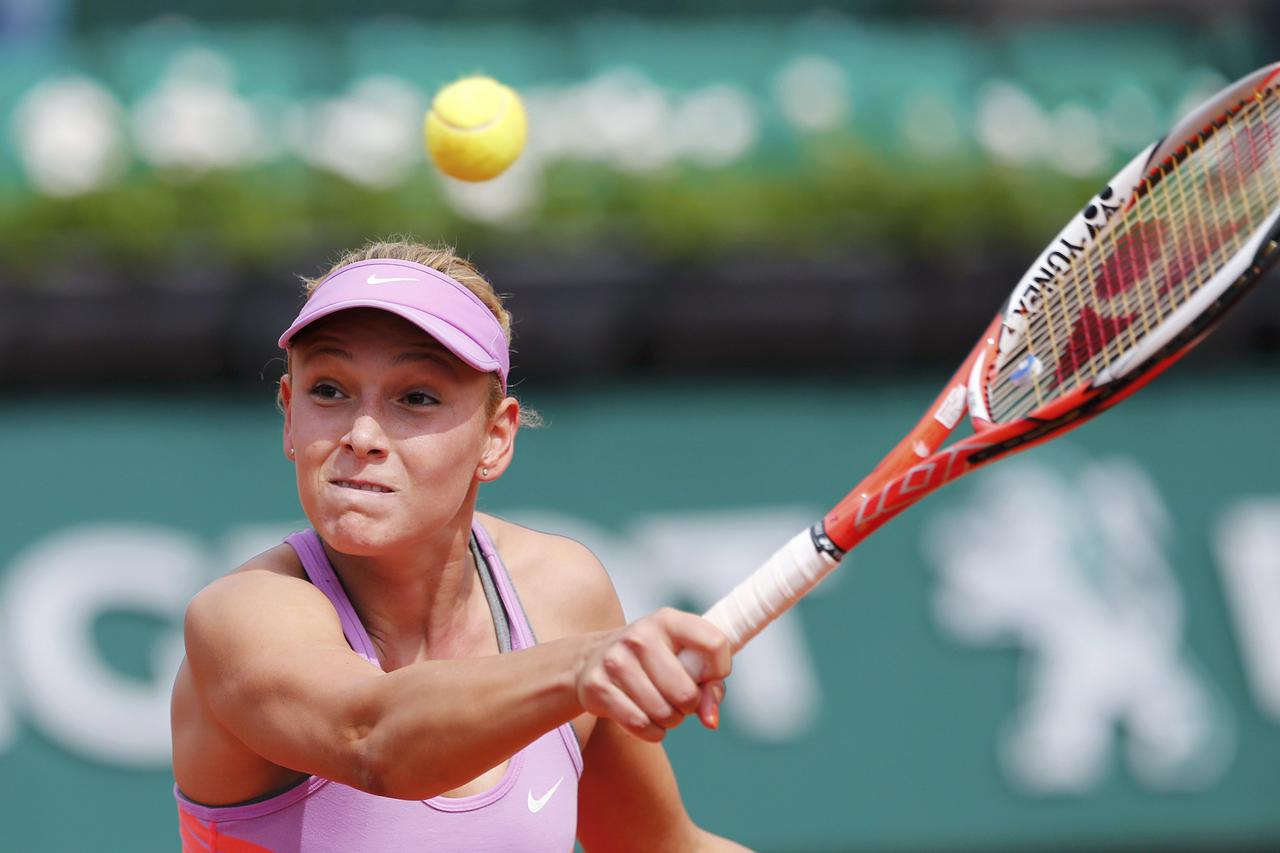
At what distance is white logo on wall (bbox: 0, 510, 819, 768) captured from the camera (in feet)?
20.1

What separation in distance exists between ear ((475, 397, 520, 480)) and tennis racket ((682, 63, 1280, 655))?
0.56 metres

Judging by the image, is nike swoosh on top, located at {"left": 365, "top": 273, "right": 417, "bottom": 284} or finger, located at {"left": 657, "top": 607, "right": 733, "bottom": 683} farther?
nike swoosh on top, located at {"left": 365, "top": 273, "right": 417, "bottom": 284}

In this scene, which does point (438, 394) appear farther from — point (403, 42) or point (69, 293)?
point (403, 42)

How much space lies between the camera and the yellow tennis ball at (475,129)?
3283 mm

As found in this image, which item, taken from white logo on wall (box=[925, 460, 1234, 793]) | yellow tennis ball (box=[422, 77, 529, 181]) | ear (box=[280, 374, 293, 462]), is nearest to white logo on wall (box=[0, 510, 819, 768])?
white logo on wall (box=[925, 460, 1234, 793])

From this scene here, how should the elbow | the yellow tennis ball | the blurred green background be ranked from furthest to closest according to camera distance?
the blurred green background, the yellow tennis ball, the elbow

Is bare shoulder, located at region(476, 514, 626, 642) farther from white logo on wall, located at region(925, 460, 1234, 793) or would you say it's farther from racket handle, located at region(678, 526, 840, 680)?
white logo on wall, located at region(925, 460, 1234, 793)

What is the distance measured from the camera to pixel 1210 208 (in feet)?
9.73

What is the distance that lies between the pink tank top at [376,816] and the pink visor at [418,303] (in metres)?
0.41

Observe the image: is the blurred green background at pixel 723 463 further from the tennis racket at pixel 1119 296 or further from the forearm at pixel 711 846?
the tennis racket at pixel 1119 296

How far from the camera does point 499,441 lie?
274cm

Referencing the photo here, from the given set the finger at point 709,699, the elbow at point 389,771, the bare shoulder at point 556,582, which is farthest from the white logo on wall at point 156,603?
the finger at point 709,699

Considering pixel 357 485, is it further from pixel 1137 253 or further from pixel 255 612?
pixel 1137 253

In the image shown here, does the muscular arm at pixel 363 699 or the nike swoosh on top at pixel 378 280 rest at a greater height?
the nike swoosh on top at pixel 378 280
